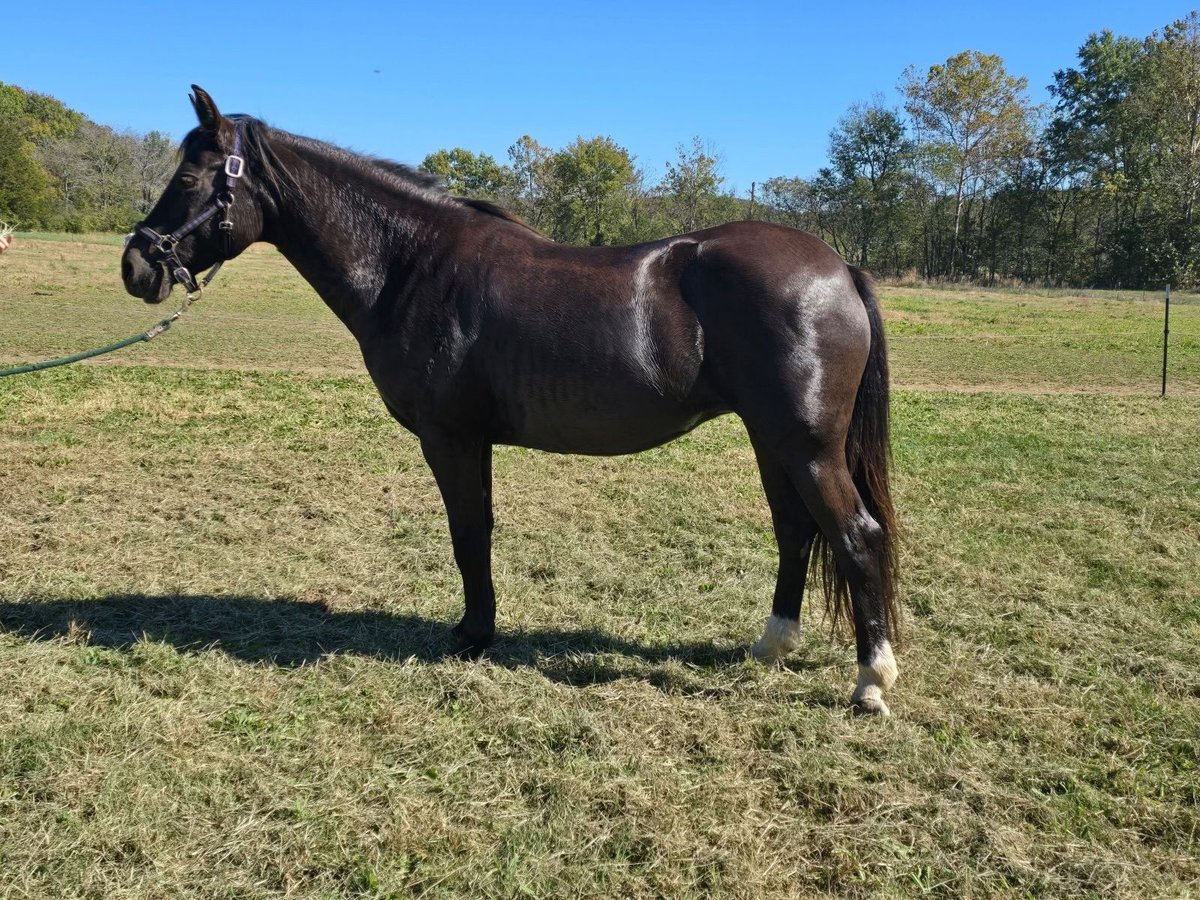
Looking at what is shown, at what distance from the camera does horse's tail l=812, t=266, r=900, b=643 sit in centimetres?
371

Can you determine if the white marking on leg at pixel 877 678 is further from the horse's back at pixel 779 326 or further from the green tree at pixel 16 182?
the green tree at pixel 16 182

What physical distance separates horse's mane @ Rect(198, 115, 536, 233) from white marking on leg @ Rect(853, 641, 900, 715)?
2617 mm

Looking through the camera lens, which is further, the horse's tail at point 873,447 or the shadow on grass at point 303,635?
the shadow on grass at point 303,635

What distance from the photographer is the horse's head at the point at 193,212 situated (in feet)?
12.3

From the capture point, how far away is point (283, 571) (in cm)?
520

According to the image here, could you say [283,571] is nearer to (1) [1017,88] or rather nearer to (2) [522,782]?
(2) [522,782]

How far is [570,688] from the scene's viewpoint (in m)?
3.71

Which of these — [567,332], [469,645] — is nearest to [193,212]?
[567,332]

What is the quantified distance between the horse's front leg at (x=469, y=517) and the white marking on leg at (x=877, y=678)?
1826 millimetres

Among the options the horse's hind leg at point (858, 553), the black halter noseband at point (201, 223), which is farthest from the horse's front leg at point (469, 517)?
the horse's hind leg at point (858, 553)

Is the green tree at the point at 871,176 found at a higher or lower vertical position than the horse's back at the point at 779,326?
higher

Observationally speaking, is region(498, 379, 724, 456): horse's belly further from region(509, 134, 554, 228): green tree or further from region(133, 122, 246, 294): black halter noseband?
region(509, 134, 554, 228): green tree

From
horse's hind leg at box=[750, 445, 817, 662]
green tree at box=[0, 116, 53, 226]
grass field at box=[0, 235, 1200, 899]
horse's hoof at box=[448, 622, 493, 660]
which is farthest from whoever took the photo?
green tree at box=[0, 116, 53, 226]

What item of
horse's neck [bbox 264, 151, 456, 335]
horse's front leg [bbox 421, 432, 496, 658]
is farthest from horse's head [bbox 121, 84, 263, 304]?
horse's front leg [bbox 421, 432, 496, 658]
